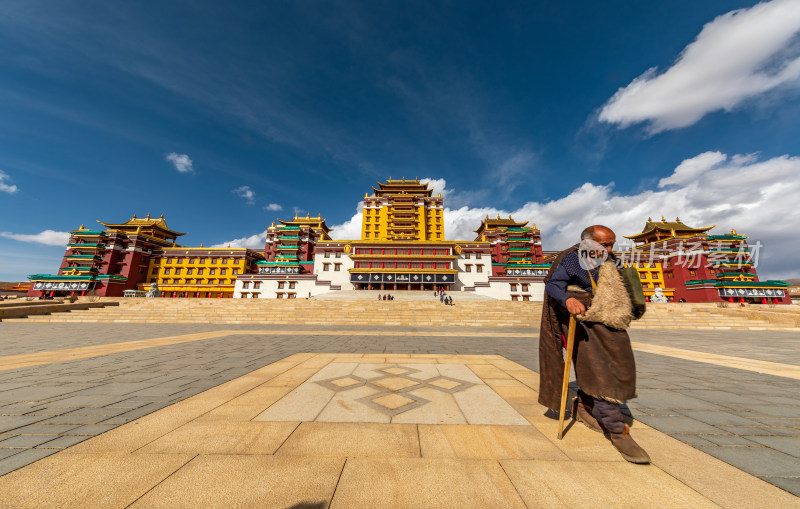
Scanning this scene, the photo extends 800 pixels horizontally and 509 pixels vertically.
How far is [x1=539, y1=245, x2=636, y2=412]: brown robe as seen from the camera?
2.11 m

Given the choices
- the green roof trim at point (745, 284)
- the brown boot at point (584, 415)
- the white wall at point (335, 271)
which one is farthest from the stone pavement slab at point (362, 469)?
the green roof trim at point (745, 284)

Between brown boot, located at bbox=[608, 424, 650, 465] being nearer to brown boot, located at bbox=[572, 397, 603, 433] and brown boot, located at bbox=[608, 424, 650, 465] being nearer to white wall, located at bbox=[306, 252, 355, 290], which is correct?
brown boot, located at bbox=[572, 397, 603, 433]

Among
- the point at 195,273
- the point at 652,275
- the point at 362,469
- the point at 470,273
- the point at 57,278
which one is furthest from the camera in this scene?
the point at 195,273

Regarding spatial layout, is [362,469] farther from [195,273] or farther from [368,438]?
[195,273]

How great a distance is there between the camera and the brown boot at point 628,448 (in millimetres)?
1830

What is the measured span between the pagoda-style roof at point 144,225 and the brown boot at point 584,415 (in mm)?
64062

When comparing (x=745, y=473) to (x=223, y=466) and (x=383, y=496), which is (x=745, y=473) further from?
(x=223, y=466)

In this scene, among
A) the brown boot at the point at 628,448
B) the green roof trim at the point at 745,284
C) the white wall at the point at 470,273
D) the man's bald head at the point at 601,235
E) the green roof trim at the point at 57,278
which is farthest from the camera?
the green roof trim at the point at 57,278

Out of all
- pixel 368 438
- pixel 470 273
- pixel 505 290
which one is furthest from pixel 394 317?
pixel 505 290

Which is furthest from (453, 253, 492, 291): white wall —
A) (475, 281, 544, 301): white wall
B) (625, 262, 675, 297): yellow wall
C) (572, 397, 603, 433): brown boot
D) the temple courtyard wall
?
(572, 397, 603, 433): brown boot

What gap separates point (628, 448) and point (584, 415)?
63 centimetres

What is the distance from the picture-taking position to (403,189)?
173 ft

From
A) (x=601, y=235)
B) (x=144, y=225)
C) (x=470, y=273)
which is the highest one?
(x=144, y=225)

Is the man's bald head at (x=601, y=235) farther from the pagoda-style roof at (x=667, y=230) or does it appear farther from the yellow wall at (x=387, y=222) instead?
the pagoda-style roof at (x=667, y=230)
